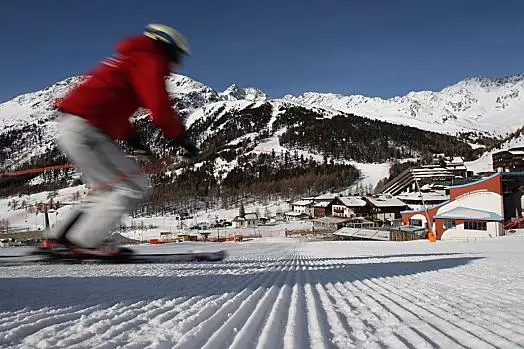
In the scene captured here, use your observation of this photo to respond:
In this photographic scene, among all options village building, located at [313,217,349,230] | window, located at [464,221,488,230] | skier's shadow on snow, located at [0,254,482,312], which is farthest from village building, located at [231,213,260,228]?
skier's shadow on snow, located at [0,254,482,312]

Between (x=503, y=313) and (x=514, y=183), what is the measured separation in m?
51.5

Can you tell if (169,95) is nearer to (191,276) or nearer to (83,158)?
(83,158)

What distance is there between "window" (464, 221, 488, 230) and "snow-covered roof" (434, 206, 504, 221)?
1.48ft

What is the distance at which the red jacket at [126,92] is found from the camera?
4168 millimetres

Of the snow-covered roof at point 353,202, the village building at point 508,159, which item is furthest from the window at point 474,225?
the village building at point 508,159

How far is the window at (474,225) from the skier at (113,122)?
4559cm

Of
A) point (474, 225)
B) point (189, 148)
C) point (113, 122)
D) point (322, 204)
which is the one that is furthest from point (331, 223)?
point (113, 122)

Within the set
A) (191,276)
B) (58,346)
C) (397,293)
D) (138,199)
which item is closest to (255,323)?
(58,346)

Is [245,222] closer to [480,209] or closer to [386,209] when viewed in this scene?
[386,209]

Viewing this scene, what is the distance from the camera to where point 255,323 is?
3521mm

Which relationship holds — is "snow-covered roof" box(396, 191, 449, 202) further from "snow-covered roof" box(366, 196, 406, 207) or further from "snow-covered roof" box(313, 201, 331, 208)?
"snow-covered roof" box(313, 201, 331, 208)

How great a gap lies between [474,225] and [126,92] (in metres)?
47.0

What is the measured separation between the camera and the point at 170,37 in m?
4.35

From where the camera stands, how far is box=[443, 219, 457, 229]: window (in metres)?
47.7
